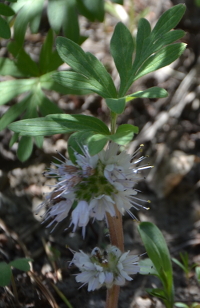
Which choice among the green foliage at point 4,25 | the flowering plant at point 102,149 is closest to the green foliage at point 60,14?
the green foliage at point 4,25

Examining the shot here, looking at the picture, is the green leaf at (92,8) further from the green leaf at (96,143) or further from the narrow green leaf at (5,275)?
the narrow green leaf at (5,275)

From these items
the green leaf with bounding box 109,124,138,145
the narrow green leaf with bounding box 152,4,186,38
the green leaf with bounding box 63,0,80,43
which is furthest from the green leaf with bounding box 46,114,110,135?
the green leaf with bounding box 63,0,80,43

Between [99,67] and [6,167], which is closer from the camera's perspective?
[99,67]

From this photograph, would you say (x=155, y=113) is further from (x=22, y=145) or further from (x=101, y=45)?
(x=22, y=145)

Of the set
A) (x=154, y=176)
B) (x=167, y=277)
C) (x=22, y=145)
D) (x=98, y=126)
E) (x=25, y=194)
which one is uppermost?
(x=98, y=126)

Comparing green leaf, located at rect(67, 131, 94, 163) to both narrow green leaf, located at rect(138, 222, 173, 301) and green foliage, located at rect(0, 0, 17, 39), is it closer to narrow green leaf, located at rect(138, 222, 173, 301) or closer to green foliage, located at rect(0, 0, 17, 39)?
narrow green leaf, located at rect(138, 222, 173, 301)

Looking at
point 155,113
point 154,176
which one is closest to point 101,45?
point 155,113
